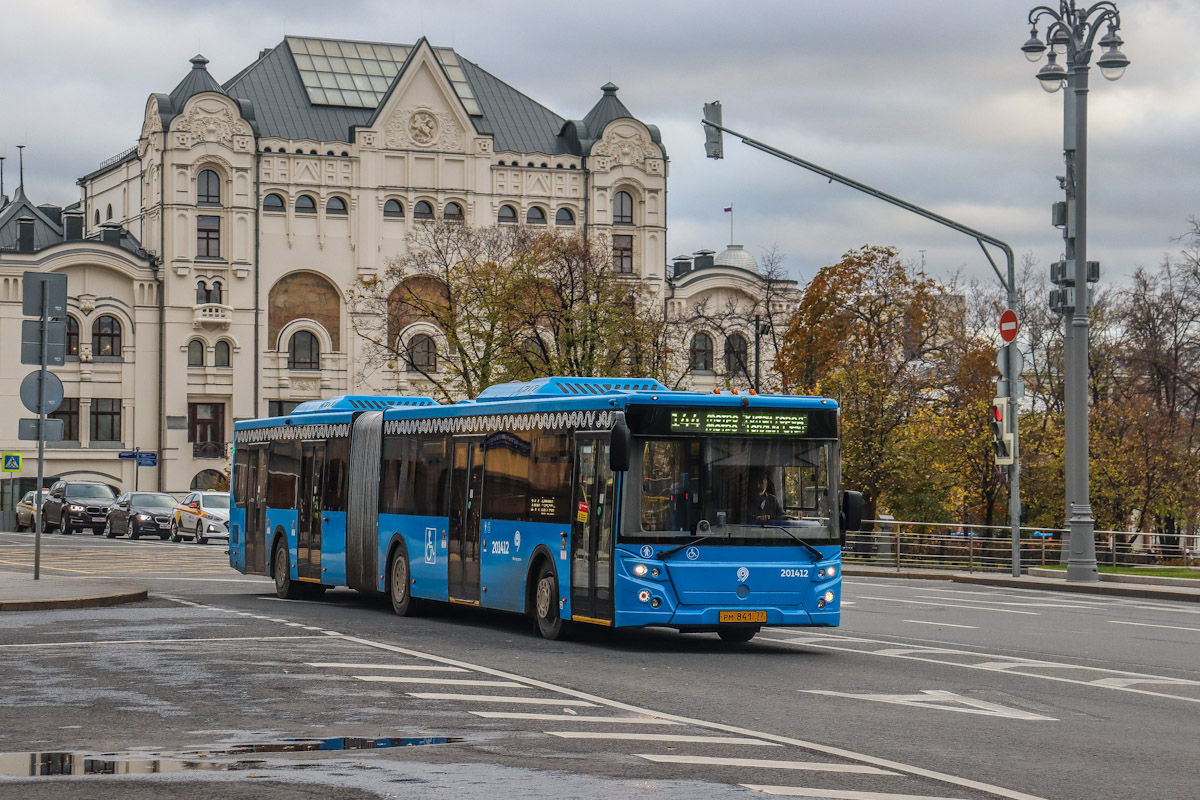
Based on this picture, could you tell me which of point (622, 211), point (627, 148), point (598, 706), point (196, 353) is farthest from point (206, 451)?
point (598, 706)

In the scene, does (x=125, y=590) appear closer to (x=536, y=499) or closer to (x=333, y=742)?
(x=536, y=499)

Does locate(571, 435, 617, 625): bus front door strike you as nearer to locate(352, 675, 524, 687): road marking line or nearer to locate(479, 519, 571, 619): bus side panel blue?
locate(479, 519, 571, 619): bus side panel blue

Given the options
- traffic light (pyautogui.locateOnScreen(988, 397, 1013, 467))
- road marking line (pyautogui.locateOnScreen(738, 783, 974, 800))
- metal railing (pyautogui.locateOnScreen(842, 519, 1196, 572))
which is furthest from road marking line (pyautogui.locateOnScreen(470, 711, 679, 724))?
metal railing (pyautogui.locateOnScreen(842, 519, 1196, 572))

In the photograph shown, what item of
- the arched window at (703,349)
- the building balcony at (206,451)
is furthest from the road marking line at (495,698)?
the arched window at (703,349)

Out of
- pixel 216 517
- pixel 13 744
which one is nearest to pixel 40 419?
pixel 13 744

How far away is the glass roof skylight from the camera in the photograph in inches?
3573

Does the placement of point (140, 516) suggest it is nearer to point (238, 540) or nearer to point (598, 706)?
point (238, 540)

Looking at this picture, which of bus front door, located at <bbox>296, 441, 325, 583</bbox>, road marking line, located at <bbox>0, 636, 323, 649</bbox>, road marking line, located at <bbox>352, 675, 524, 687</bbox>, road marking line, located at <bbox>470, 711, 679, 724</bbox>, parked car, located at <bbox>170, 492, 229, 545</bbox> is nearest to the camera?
road marking line, located at <bbox>470, 711, 679, 724</bbox>

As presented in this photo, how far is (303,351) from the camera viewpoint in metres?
87.8

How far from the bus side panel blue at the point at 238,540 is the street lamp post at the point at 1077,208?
14.9 m

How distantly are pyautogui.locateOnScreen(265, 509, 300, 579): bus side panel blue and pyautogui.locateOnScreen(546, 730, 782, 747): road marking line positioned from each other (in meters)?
16.2

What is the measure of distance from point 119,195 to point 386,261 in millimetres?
16584

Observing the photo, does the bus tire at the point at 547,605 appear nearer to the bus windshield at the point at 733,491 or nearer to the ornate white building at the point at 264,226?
the bus windshield at the point at 733,491

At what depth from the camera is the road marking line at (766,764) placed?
32.1ft
